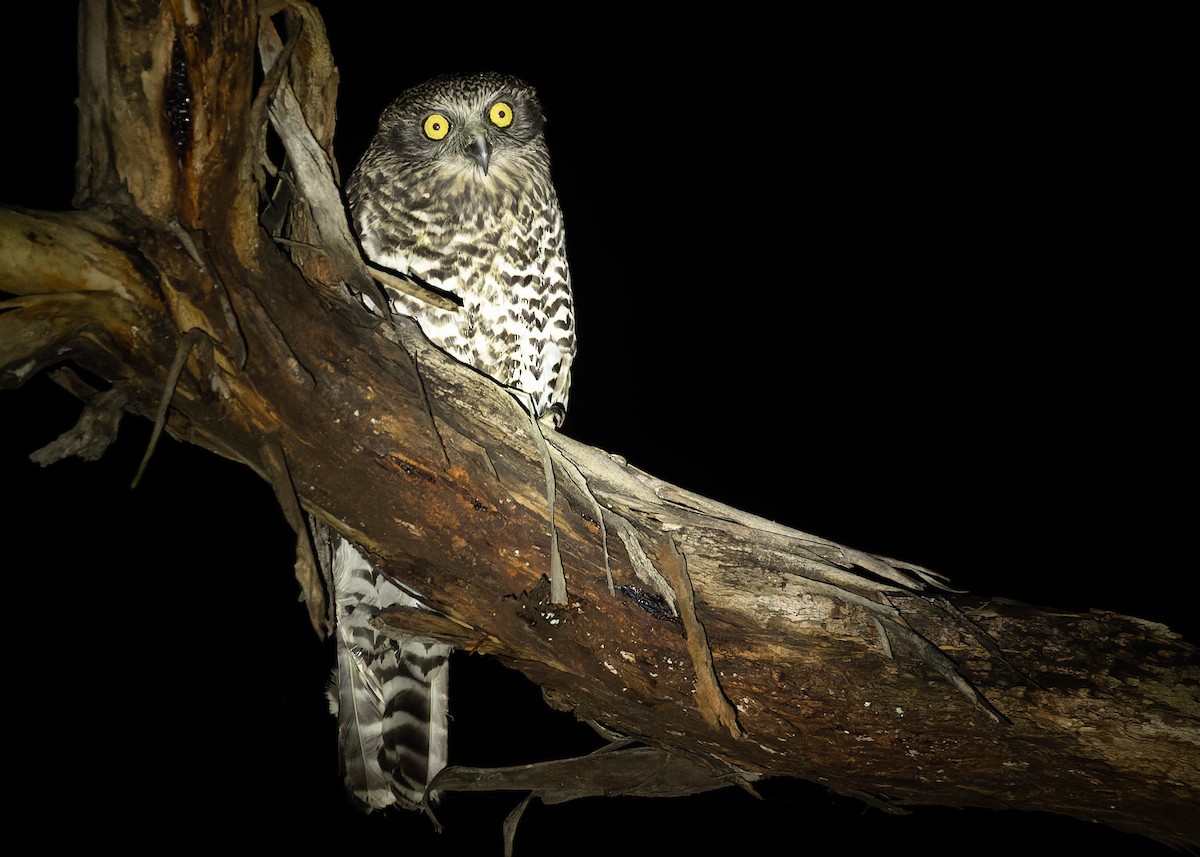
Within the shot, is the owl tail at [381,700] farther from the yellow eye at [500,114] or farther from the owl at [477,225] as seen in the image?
the yellow eye at [500,114]

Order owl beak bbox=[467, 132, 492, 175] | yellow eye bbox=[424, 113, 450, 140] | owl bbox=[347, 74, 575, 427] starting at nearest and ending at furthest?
owl bbox=[347, 74, 575, 427]
owl beak bbox=[467, 132, 492, 175]
yellow eye bbox=[424, 113, 450, 140]

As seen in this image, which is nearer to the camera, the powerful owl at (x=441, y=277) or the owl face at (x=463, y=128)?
the powerful owl at (x=441, y=277)

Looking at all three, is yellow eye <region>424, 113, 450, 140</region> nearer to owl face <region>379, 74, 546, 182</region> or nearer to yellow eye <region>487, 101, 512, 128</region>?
owl face <region>379, 74, 546, 182</region>

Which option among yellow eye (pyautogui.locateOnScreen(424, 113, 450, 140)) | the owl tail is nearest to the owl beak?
yellow eye (pyautogui.locateOnScreen(424, 113, 450, 140))

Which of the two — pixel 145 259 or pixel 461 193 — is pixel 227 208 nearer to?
pixel 145 259

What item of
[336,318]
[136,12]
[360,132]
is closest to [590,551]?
[336,318]

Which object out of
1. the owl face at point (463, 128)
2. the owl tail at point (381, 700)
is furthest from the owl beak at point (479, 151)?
the owl tail at point (381, 700)

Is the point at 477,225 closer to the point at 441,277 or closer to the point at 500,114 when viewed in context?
the point at 441,277
